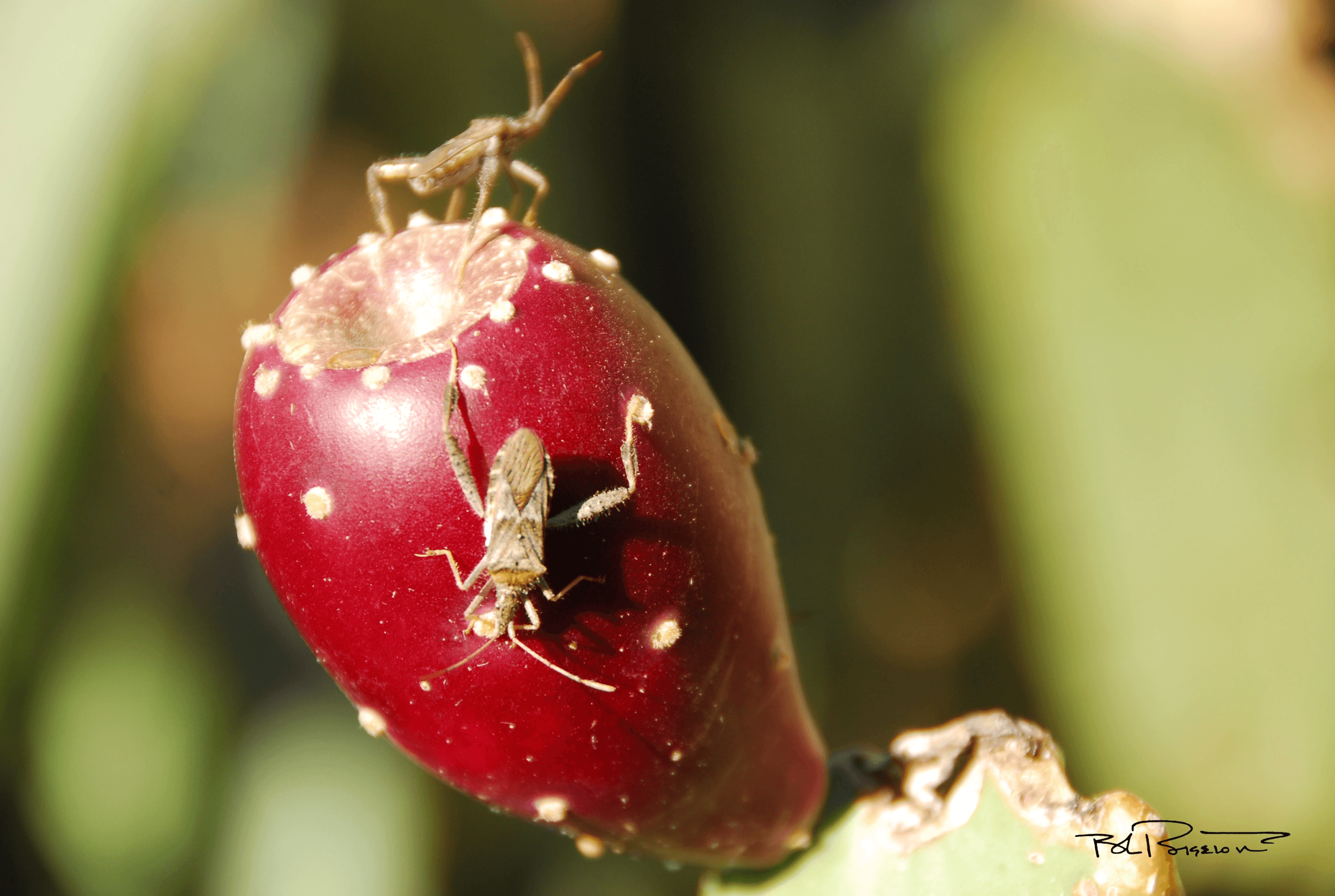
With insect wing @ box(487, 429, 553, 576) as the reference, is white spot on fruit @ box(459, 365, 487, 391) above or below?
above

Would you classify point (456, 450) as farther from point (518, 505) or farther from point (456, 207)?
point (456, 207)

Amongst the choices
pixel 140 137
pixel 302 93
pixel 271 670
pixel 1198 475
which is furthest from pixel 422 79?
pixel 1198 475

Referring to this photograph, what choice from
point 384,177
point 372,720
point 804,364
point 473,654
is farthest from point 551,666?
point 804,364

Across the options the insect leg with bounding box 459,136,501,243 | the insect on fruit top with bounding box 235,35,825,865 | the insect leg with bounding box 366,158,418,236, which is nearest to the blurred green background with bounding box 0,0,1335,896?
the insect leg with bounding box 366,158,418,236

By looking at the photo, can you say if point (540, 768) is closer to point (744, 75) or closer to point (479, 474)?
point (479, 474)

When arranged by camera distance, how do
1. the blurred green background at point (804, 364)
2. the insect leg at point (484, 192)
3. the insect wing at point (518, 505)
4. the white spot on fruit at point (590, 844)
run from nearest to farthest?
the insect wing at point (518, 505) < the insect leg at point (484, 192) < the white spot on fruit at point (590, 844) < the blurred green background at point (804, 364)

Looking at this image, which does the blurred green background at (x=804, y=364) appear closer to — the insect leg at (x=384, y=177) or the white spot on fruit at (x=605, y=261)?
the insect leg at (x=384, y=177)

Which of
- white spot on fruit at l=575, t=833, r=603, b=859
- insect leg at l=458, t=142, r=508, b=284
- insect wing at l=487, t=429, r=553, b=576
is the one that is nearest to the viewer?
insect wing at l=487, t=429, r=553, b=576

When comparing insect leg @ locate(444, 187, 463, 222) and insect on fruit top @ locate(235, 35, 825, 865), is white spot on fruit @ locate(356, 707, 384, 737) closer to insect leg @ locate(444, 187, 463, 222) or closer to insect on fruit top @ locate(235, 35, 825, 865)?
insect on fruit top @ locate(235, 35, 825, 865)

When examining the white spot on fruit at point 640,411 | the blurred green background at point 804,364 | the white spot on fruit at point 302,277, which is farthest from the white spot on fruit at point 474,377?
the blurred green background at point 804,364
